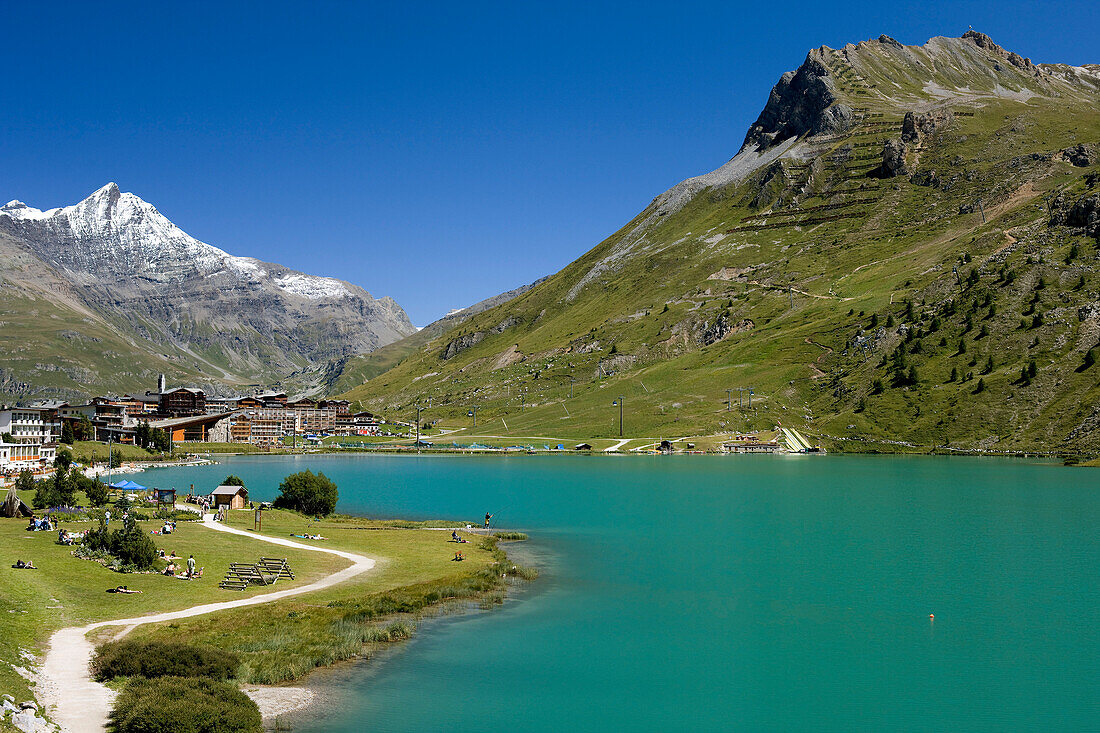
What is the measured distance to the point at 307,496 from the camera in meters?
89.9

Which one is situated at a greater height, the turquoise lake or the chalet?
the chalet

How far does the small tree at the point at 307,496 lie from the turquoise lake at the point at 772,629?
8426 mm

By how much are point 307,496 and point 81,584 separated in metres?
44.7

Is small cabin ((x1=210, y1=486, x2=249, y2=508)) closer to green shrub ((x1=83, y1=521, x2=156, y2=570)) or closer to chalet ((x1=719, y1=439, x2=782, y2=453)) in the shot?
green shrub ((x1=83, y1=521, x2=156, y2=570))

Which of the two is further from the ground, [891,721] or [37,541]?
[37,541]

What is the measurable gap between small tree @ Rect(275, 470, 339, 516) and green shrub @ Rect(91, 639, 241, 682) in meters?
57.4

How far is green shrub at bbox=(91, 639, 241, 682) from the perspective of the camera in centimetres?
3064

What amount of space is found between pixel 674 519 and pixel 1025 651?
49.4m

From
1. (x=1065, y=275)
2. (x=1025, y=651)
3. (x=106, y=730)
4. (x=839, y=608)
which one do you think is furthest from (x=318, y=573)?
(x=1065, y=275)

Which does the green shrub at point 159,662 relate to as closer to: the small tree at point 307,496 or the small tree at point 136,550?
the small tree at point 136,550

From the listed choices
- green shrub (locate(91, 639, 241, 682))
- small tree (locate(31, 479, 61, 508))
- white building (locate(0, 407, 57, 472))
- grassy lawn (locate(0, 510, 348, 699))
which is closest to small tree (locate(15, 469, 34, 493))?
small tree (locate(31, 479, 61, 508))

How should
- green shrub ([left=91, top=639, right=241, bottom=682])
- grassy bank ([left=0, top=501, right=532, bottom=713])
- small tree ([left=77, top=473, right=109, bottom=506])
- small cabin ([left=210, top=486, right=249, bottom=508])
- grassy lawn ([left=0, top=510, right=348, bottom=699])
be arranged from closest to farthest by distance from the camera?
1. green shrub ([left=91, top=639, right=241, bottom=682])
2. grassy lawn ([left=0, top=510, right=348, bottom=699])
3. grassy bank ([left=0, top=501, right=532, bottom=713])
4. small tree ([left=77, top=473, right=109, bottom=506])
5. small cabin ([left=210, top=486, right=249, bottom=508])

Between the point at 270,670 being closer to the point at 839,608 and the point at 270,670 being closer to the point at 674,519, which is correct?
the point at 839,608

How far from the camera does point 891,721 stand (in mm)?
32188
